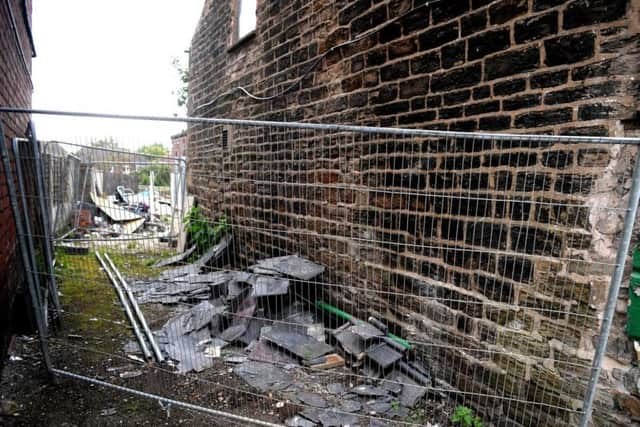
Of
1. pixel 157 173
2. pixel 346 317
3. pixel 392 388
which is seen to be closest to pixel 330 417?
pixel 392 388

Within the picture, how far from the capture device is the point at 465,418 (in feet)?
8.98

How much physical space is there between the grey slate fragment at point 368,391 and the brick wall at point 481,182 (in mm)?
524

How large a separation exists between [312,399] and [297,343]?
678 mm

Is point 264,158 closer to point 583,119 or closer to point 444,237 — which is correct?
point 444,237

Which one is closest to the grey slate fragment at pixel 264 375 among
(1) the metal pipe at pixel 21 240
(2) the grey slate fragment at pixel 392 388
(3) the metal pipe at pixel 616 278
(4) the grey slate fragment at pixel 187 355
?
(4) the grey slate fragment at pixel 187 355

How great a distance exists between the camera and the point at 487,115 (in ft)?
8.91

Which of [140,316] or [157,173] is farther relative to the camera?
[140,316]

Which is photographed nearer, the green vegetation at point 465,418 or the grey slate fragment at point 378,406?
the green vegetation at point 465,418

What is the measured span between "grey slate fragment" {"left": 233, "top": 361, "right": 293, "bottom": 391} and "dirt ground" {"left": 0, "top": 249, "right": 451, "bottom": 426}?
7 centimetres

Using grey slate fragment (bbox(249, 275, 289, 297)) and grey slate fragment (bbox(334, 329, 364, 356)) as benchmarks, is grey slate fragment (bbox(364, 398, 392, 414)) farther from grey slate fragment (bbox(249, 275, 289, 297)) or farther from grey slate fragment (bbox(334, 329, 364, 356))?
grey slate fragment (bbox(249, 275, 289, 297))

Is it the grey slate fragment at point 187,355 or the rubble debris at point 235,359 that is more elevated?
the grey slate fragment at point 187,355

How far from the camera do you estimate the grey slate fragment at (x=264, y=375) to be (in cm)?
315

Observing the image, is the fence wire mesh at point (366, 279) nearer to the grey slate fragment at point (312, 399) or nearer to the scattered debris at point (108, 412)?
the grey slate fragment at point (312, 399)

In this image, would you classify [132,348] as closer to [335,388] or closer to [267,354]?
[267,354]
